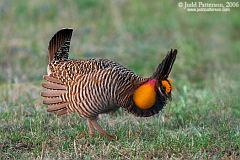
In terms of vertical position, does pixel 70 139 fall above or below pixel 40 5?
below

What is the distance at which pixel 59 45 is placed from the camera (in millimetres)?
7457

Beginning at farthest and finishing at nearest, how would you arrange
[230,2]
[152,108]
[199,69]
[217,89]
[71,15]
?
[230,2] < [71,15] < [199,69] < [217,89] < [152,108]

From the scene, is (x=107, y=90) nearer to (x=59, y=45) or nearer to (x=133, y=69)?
(x=59, y=45)

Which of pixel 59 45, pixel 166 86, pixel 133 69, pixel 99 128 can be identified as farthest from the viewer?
pixel 133 69

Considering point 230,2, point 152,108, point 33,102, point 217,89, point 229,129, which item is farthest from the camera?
point 230,2

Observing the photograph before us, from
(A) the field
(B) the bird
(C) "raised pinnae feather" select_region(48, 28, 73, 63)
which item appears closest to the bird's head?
(B) the bird

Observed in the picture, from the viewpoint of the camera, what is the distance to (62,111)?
682cm

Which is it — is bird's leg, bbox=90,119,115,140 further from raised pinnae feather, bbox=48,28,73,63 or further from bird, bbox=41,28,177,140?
raised pinnae feather, bbox=48,28,73,63

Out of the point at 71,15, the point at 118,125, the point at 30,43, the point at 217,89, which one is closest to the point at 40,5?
the point at 71,15

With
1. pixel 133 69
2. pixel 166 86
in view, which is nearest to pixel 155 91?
pixel 166 86

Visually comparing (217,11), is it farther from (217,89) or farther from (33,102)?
(33,102)

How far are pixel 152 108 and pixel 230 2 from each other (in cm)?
931

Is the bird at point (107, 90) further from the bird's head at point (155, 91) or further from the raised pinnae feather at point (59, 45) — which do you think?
the raised pinnae feather at point (59, 45)

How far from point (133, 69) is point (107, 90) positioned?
5.34 metres
